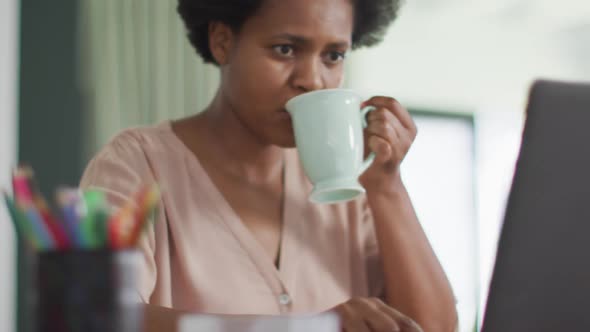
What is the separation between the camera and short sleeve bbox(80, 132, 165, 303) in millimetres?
985

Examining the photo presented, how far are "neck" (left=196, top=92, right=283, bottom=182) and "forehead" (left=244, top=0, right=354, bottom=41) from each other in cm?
17

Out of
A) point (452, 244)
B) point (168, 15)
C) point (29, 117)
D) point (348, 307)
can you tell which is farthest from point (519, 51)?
point (348, 307)

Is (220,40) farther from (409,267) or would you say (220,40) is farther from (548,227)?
(548,227)

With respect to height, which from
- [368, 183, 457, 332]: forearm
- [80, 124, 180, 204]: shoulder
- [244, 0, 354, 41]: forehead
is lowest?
[368, 183, 457, 332]: forearm

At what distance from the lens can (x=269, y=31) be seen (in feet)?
3.74

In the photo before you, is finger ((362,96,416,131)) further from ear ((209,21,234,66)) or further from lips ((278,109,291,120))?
ear ((209,21,234,66))

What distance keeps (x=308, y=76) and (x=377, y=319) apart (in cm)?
47

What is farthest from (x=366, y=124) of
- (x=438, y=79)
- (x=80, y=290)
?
(x=438, y=79)

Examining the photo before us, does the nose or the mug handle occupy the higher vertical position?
the nose

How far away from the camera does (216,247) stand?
113cm

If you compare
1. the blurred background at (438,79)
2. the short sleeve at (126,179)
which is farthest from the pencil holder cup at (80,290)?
the blurred background at (438,79)

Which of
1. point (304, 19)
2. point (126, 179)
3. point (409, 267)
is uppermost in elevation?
point (304, 19)

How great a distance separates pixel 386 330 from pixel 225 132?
614 mm

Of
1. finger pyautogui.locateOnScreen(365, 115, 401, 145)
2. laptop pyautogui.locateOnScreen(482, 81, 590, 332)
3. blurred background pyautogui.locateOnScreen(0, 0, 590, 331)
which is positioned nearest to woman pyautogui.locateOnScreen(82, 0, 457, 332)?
finger pyautogui.locateOnScreen(365, 115, 401, 145)
